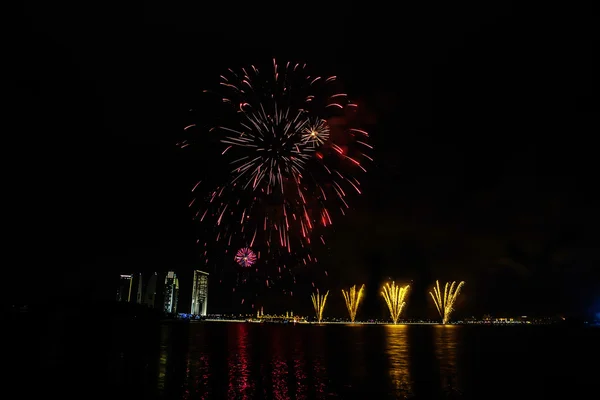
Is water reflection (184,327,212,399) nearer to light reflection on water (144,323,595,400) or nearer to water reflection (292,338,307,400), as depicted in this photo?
light reflection on water (144,323,595,400)

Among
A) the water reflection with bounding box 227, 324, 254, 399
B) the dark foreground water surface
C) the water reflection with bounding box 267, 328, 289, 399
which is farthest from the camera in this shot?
the dark foreground water surface

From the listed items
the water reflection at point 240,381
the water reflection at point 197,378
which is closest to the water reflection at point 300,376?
the water reflection at point 240,381

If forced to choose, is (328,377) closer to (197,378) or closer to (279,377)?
(279,377)

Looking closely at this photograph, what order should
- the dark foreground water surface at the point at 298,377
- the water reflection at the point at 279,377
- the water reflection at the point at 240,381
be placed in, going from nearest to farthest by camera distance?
the water reflection at the point at 240,381 < the water reflection at the point at 279,377 < the dark foreground water surface at the point at 298,377

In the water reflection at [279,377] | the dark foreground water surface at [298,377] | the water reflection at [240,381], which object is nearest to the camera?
the water reflection at [240,381]

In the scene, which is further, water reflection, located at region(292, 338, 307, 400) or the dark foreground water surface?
the dark foreground water surface

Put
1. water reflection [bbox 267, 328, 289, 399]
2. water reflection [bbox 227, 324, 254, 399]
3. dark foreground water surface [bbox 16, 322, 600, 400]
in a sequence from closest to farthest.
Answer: water reflection [bbox 227, 324, 254, 399]
water reflection [bbox 267, 328, 289, 399]
dark foreground water surface [bbox 16, 322, 600, 400]

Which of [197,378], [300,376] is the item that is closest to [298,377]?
[300,376]

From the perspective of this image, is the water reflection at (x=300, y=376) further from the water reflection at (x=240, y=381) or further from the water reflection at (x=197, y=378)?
the water reflection at (x=197, y=378)

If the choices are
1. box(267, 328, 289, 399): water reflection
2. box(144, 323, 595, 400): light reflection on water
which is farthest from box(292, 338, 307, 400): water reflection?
box(267, 328, 289, 399): water reflection

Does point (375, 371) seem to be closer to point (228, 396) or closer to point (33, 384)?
point (228, 396)

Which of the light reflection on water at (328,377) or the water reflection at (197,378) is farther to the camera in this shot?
the light reflection on water at (328,377)
